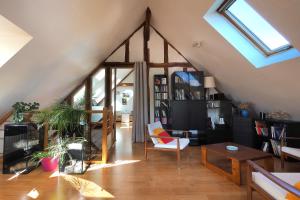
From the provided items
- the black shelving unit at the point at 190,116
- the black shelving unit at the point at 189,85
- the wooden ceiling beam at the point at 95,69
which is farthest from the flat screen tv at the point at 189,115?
the wooden ceiling beam at the point at 95,69

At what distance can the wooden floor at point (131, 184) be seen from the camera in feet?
7.01

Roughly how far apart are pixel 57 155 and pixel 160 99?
3.18 metres

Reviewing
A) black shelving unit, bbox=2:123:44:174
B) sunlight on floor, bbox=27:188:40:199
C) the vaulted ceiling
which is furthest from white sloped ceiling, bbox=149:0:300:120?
sunlight on floor, bbox=27:188:40:199

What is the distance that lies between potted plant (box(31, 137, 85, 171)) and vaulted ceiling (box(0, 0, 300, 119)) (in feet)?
3.66

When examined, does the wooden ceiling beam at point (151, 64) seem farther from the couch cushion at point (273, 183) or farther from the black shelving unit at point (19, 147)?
the couch cushion at point (273, 183)

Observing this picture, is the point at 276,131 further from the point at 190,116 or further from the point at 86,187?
the point at 86,187

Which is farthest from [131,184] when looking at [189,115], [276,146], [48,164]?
[276,146]

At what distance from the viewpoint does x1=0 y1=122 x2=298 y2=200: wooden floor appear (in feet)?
7.01

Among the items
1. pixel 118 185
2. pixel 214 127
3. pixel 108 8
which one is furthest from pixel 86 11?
pixel 214 127

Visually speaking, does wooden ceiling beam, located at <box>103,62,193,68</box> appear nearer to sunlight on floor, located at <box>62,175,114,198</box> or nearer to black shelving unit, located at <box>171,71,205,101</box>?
black shelving unit, located at <box>171,71,205,101</box>

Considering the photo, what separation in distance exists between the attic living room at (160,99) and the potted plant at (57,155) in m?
0.02

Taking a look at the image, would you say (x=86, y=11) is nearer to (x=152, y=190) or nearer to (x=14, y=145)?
(x=14, y=145)

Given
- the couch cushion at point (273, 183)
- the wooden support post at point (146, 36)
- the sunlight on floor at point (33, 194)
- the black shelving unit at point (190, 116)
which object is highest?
the wooden support post at point (146, 36)

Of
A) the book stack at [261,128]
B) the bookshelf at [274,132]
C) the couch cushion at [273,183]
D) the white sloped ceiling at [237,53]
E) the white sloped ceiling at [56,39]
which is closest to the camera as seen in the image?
the couch cushion at [273,183]
